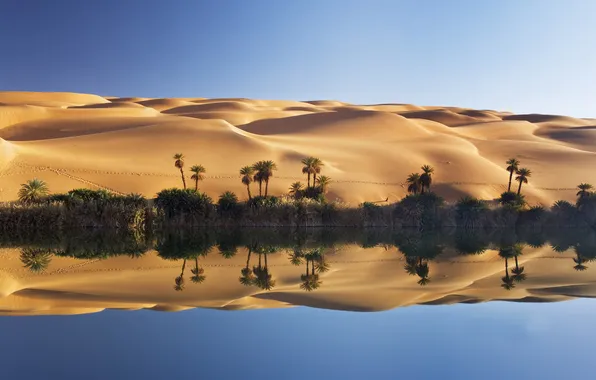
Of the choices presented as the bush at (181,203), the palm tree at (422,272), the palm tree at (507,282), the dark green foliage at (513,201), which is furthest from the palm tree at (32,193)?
the dark green foliage at (513,201)

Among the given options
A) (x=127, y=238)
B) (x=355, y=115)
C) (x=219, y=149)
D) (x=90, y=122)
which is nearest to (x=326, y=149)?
(x=219, y=149)

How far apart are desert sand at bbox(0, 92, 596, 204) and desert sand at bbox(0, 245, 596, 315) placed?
27.3 m

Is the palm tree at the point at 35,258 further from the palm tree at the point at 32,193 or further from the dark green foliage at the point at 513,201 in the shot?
the dark green foliage at the point at 513,201

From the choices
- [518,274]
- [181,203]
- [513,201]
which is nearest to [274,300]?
[518,274]

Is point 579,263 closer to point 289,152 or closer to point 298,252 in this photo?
point 298,252

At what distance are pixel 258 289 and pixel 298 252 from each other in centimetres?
920

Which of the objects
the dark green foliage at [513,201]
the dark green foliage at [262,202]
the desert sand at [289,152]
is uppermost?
the desert sand at [289,152]

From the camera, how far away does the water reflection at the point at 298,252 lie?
16.3 m

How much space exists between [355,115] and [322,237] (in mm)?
58236

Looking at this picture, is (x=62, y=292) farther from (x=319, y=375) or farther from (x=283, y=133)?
(x=283, y=133)

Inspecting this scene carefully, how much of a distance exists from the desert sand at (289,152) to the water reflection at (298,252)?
1588cm

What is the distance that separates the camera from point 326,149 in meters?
67.1

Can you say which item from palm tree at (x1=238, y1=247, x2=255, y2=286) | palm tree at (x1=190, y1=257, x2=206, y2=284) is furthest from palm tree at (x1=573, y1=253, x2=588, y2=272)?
palm tree at (x1=190, y1=257, x2=206, y2=284)

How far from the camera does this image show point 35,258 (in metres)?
20.0
